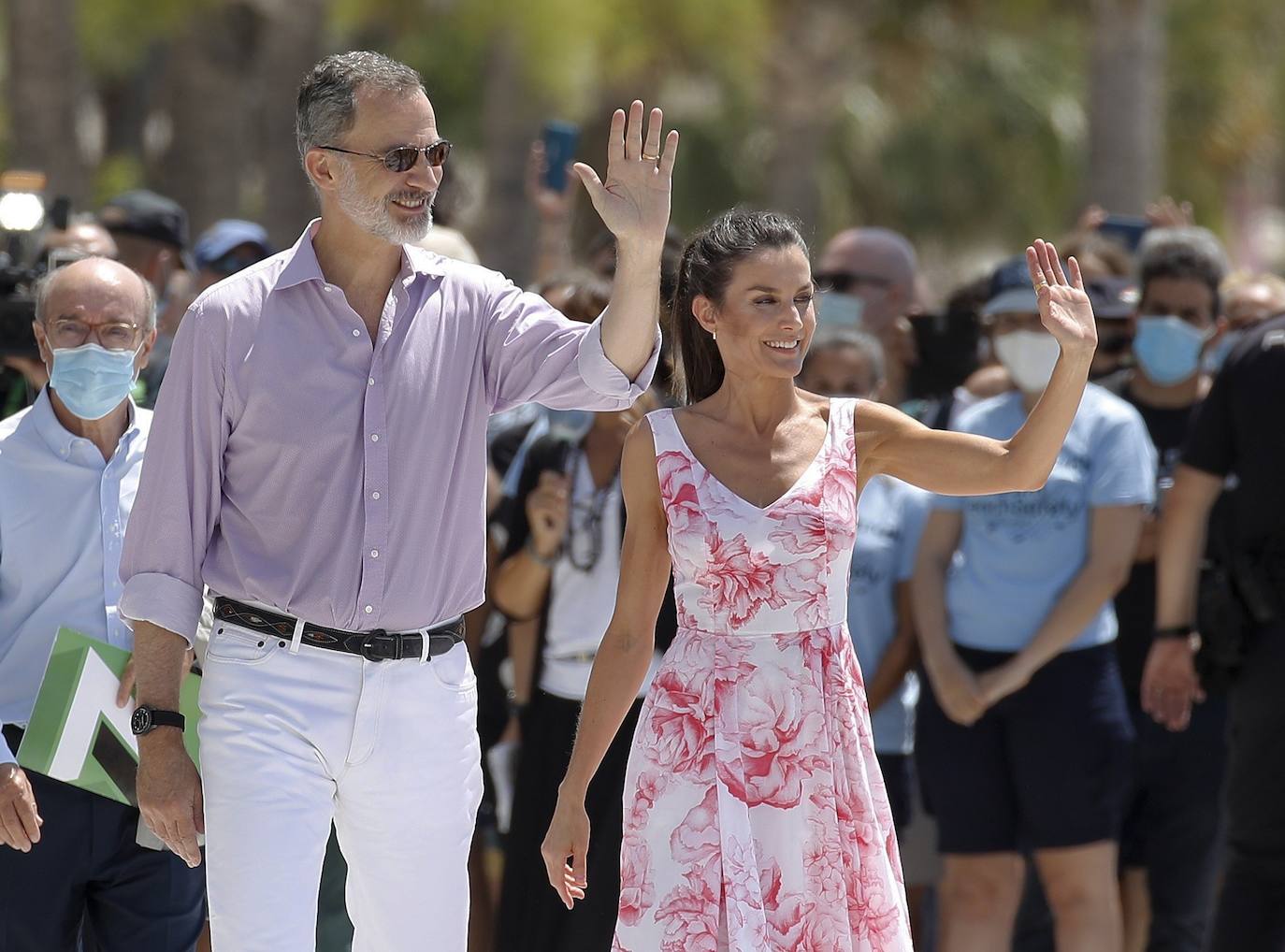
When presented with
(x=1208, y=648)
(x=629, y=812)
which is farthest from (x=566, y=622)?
(x=1208, y=648)

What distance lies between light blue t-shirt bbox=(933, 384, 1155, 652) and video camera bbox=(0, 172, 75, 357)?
2714 mm

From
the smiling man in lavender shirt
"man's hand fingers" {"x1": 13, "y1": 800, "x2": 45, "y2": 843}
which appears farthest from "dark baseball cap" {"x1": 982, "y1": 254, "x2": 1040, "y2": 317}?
"man's hand fingers" {"x1": 13, "y1": 800, "x2": 45, "y2": 843}

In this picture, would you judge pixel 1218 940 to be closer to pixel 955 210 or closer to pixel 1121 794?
pixel 1121 794

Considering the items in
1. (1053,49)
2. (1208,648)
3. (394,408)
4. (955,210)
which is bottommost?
(1208,648)

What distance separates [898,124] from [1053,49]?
2.07 meters

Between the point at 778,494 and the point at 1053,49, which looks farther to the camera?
the point at 1053,49

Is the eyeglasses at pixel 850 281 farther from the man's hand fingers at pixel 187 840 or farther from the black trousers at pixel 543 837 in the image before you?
the man's hand fingers at pixel 187 840

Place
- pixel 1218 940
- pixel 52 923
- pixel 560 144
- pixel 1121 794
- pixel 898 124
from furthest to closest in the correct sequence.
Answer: pixel 898 124 < pixel 560 144 < pixel 1121 794 < pixel 1218 940 < pixel 52 923

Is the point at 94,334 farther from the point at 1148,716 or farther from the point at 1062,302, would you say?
the point at 1148,716

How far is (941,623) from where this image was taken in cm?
569

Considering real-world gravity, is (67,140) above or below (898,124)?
below

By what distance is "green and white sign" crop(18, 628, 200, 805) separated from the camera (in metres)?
3.98

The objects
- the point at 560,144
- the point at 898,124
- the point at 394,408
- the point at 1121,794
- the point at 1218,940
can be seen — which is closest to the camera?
the point at 394,408

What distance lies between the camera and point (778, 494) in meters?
3.87
